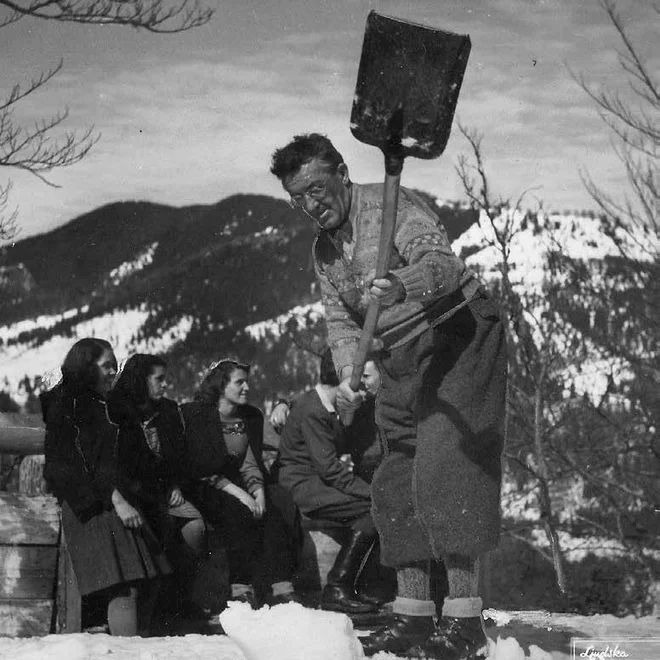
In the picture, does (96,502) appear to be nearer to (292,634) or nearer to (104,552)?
(104,552)

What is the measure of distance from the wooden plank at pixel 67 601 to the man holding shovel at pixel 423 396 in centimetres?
160

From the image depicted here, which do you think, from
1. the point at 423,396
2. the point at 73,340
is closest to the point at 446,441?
the point at 423,396

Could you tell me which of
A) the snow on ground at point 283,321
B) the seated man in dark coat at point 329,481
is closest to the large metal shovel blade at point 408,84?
the seated man in dark coat at point 329,481

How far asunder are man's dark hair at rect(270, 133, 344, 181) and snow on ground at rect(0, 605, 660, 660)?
57.6 inches

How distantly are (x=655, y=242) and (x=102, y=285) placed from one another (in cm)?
555

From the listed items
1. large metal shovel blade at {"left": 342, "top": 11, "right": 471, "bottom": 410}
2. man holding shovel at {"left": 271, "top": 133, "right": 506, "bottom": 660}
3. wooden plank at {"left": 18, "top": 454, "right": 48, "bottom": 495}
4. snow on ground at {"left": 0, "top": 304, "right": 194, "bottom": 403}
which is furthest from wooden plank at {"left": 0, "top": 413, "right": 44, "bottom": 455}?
large metal shovel blade at {"left": 342, "top": 11, "right": 471, "bottom": 410}

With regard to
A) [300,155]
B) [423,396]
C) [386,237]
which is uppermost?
[300,155]

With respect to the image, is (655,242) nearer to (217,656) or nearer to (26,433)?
(26,433)

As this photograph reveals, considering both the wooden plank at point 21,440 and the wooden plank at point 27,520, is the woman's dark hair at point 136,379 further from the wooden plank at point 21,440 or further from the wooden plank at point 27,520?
the wooden plank at point 27,520

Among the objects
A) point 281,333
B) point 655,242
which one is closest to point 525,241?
point 655,242

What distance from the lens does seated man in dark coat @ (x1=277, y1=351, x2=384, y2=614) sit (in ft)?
17.1

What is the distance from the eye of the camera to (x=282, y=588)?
528 cm

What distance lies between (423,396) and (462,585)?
2.05 feet

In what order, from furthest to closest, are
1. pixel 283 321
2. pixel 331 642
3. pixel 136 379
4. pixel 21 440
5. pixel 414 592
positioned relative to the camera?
pixel 283 321 → pixel 136 379 → pixel 21 440 → pixel 414 592 → pixel 331 642
